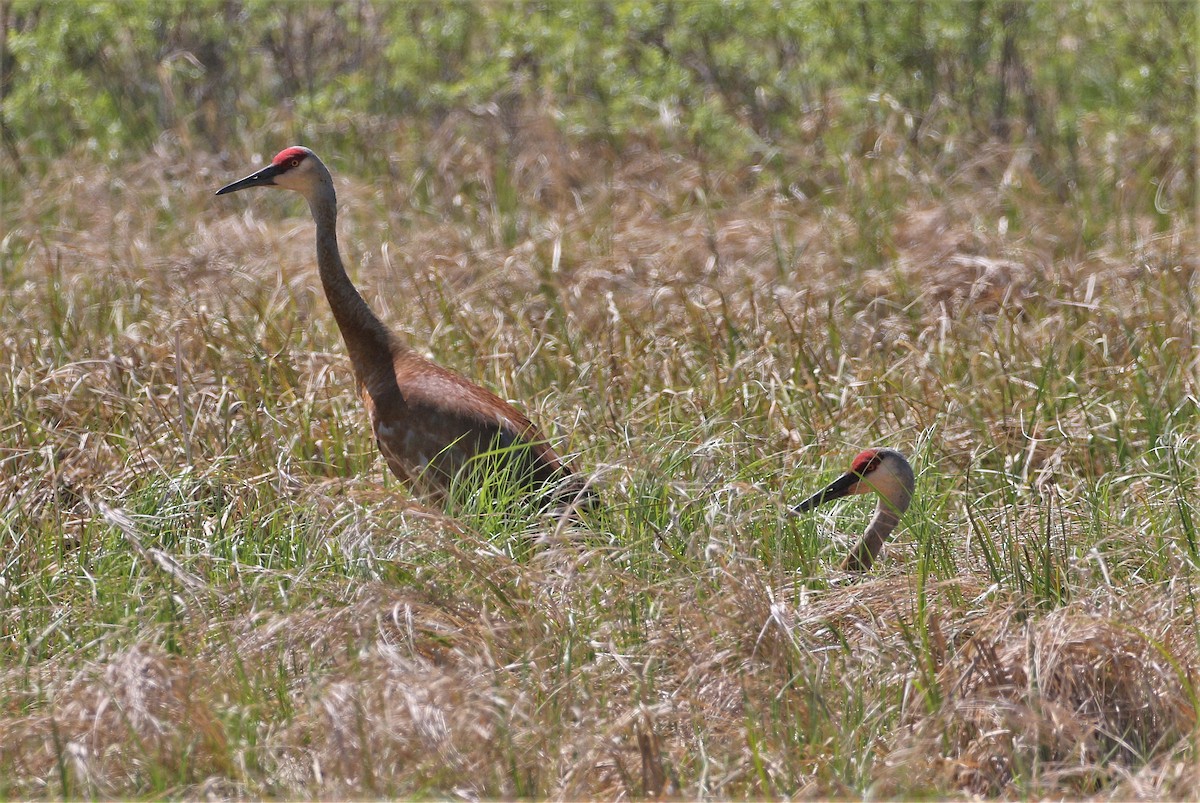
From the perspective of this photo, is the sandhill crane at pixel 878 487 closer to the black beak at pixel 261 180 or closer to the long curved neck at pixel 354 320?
the long curved neck at pixel 354 320

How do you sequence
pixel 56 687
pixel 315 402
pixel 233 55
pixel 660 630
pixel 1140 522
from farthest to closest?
pixel 233 55, pixel 315 402, pixel 1140 522, pixel 660 630, pixel 56 687

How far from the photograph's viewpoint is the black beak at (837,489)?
4.30 meters

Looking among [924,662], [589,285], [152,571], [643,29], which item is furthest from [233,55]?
[924,662]

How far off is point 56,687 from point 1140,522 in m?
2.88

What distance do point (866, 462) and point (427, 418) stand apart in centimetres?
137

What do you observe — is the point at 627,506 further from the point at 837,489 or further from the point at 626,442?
the point at 837,489

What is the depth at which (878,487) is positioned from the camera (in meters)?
4.35

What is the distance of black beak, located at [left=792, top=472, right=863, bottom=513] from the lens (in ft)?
14.1

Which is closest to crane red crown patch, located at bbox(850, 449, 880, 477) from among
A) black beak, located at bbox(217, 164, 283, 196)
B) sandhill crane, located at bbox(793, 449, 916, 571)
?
sandhill crane, located at bbox(793, 449, 916, 571)

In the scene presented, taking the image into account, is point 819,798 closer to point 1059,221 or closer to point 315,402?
point 315,402

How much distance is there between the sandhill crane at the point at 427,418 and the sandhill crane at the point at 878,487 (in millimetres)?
721

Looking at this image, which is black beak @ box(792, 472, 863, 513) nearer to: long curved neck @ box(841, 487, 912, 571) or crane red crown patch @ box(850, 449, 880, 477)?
crane red crown patch @ box(850, 449, 880, 477)

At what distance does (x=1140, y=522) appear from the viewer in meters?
4.18

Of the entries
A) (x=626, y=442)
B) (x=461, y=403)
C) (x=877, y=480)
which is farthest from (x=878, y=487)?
(x=461, y=403)
